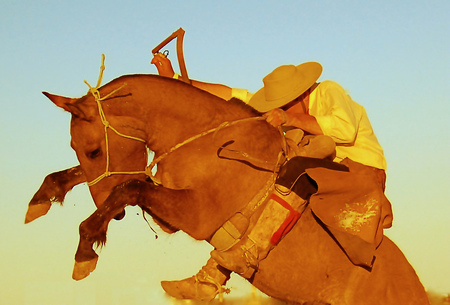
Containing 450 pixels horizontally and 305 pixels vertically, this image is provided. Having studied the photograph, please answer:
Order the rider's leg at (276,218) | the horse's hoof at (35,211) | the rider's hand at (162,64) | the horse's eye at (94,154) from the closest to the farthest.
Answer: the rider's leg at (276,218)
the horse's eye at (94,154)
the horse's hoof at (35,211)
the rider's hand at (162,64)

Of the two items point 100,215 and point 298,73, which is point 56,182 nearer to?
point 100,215

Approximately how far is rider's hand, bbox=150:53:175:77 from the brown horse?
852 millimetres

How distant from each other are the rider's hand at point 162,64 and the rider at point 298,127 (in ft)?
3.11

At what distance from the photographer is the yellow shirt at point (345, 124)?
628cm

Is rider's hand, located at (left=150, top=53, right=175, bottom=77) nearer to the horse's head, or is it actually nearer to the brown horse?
the brown horse

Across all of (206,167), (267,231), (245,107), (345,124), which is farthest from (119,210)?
(345,124)

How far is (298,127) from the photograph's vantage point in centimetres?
635

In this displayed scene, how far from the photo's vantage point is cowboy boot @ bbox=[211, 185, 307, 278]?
5.97 metres

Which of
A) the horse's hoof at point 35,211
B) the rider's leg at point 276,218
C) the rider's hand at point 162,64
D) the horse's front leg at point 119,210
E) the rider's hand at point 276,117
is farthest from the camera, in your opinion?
the rider's hand at point 162,64

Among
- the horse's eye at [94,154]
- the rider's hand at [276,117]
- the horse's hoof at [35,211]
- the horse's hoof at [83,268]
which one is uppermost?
the rider's hand at [276,117]

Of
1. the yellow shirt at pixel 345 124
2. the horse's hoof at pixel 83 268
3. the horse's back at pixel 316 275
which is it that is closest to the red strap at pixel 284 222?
the horse's back at pixel 316 275

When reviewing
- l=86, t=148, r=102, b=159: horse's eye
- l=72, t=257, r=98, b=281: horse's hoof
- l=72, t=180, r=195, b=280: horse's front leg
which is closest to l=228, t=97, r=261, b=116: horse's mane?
l=72, t=180, r=195, b=280: horse's front leg

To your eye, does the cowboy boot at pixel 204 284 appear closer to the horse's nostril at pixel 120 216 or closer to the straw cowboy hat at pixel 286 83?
the horse's nostril at pixel 120 216

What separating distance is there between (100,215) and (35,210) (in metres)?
1.01
